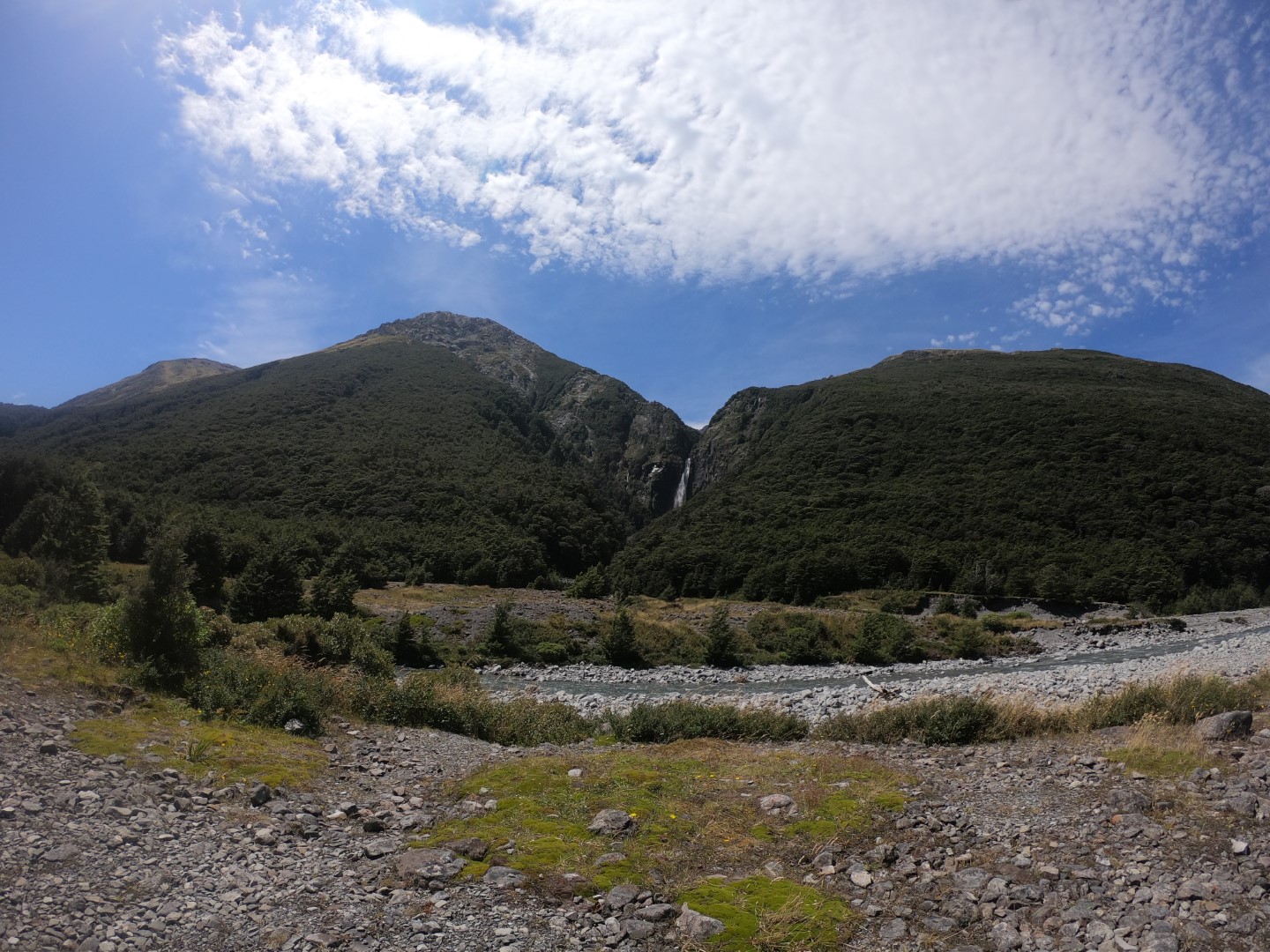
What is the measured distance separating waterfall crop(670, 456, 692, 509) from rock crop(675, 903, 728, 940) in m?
148

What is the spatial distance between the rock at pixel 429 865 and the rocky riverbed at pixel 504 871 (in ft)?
0.12

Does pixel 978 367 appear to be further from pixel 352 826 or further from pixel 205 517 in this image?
pixel 352 826

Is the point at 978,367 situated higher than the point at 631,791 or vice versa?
the point at 978,367

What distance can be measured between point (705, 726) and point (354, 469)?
8453 cm

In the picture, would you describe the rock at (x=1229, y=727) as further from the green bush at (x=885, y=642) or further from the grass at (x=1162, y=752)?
the green bush at (x=885, y=642)

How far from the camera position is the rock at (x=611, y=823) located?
26.9ft

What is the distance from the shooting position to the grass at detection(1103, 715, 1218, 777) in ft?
29.9

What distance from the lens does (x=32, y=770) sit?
7742mm

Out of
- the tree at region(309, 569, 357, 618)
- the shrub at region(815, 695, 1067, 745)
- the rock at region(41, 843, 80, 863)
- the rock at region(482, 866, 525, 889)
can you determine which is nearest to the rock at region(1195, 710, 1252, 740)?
the shrub at region(815, 695, 1067, 745)

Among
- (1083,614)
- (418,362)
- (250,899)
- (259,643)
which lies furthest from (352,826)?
(418,362)

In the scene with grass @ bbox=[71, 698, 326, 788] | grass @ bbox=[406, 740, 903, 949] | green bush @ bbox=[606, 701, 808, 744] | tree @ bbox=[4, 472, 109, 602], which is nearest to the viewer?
grass @ bbox=[406, 740, 903, 949]

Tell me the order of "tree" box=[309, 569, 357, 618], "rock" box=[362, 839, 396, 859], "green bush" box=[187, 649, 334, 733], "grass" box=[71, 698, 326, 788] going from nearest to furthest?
"rock" box=[362, 839, 396, 859], "grass" box=[71, 698, 326, 788], "green bush" box=[187, 649, 334, 733], "tree" box=[309, 569, 357, 618]

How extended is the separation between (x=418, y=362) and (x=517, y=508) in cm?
→ 7408

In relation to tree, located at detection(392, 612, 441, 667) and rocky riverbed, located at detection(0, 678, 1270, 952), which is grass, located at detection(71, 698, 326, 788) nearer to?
rocky riverbed, located at detection(0, 678, 1270, 952)
